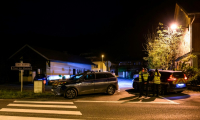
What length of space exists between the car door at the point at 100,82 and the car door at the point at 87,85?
1.01 ft

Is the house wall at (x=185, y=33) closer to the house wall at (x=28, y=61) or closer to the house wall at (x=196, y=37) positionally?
the house wall at (x=196, y=37)

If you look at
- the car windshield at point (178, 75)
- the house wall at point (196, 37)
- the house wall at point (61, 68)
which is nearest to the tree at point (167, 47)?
the house wall at point (196, 37)

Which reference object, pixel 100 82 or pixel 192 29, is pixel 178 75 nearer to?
pixel 100 82

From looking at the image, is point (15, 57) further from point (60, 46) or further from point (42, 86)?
point (60, 46)

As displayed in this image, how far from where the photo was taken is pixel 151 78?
545 inches

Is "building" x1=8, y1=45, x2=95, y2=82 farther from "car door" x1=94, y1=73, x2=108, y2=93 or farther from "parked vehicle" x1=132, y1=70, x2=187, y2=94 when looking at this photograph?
"parked vehicle" x1=132, y1=70, x2=187, y2=94

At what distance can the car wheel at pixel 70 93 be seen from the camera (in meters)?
11.7

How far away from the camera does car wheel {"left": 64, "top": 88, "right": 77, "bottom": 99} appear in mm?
11719

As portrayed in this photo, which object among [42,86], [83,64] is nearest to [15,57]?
[83,64]

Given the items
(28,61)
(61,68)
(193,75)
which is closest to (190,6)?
(193,75)

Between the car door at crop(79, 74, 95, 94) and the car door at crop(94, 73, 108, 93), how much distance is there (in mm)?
308

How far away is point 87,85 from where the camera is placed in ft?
40.5

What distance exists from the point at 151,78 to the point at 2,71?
25.6 metres

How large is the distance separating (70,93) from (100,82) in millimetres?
2303
